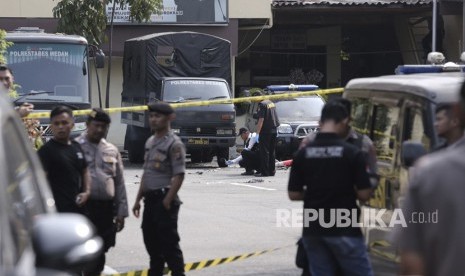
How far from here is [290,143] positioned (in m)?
26.1

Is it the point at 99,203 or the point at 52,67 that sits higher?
the point at 52,67

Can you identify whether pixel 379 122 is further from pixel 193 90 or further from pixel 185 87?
pixel 185 87

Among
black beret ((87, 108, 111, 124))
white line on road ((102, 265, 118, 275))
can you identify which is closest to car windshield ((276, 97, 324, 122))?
white line on road ((102, 265, 118, 275))

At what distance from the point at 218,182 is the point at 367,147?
43.3 feet

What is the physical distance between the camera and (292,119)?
2711 cm

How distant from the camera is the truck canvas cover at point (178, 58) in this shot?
1062 inches

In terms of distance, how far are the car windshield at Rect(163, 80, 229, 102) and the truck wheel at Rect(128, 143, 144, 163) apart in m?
1.33

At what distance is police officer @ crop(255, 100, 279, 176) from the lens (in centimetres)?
2211

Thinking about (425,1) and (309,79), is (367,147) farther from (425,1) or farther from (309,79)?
(309,79)

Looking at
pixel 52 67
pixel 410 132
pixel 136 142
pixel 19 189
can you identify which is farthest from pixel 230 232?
pixel 136 142

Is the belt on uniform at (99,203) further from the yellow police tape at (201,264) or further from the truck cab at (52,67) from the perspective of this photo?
the truck cab at (52,67)

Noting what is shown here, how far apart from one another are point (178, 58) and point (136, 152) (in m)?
2.88

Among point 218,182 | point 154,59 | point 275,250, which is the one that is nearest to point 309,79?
point 154,59

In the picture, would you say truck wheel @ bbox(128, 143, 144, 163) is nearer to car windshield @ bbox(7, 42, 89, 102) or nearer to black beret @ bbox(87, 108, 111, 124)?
car windshield @ bbox(7, 42, 89, 102)
